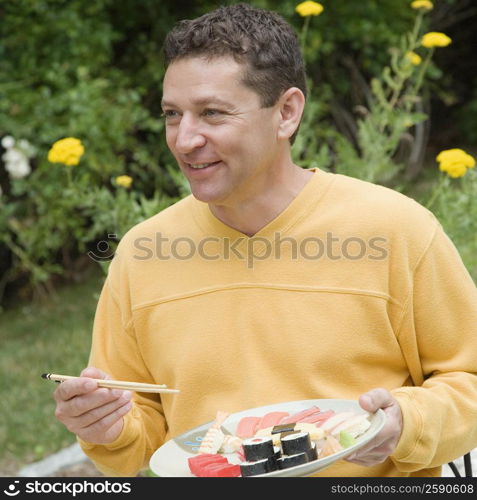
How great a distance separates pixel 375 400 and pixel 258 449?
0.71 ft

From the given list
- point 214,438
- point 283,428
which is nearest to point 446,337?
point 283,428

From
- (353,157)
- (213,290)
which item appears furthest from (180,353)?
(353,157)

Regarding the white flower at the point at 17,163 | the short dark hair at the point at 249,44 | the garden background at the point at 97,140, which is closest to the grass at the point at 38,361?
the garden background at the point at 97,140

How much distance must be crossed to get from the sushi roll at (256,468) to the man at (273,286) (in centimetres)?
24

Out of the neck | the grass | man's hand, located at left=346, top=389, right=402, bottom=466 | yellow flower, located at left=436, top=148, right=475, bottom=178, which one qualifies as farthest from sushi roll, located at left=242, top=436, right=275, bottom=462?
the grass

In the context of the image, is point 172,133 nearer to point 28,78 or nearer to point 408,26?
point 28,78

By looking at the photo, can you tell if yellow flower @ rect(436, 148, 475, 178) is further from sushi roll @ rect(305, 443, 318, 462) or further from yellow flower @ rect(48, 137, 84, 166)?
sushi roll @ rect(305, 443, 318, 462)

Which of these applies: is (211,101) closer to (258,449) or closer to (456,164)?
(258,449)

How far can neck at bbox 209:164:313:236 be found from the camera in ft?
5.95

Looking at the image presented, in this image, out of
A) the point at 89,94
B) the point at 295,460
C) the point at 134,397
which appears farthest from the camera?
the point at 89,94

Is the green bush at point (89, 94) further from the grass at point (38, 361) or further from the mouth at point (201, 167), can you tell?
the mouth at point (201, 167)

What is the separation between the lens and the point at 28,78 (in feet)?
16.7

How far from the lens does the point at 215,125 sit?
1.68m

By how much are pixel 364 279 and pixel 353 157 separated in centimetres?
151
